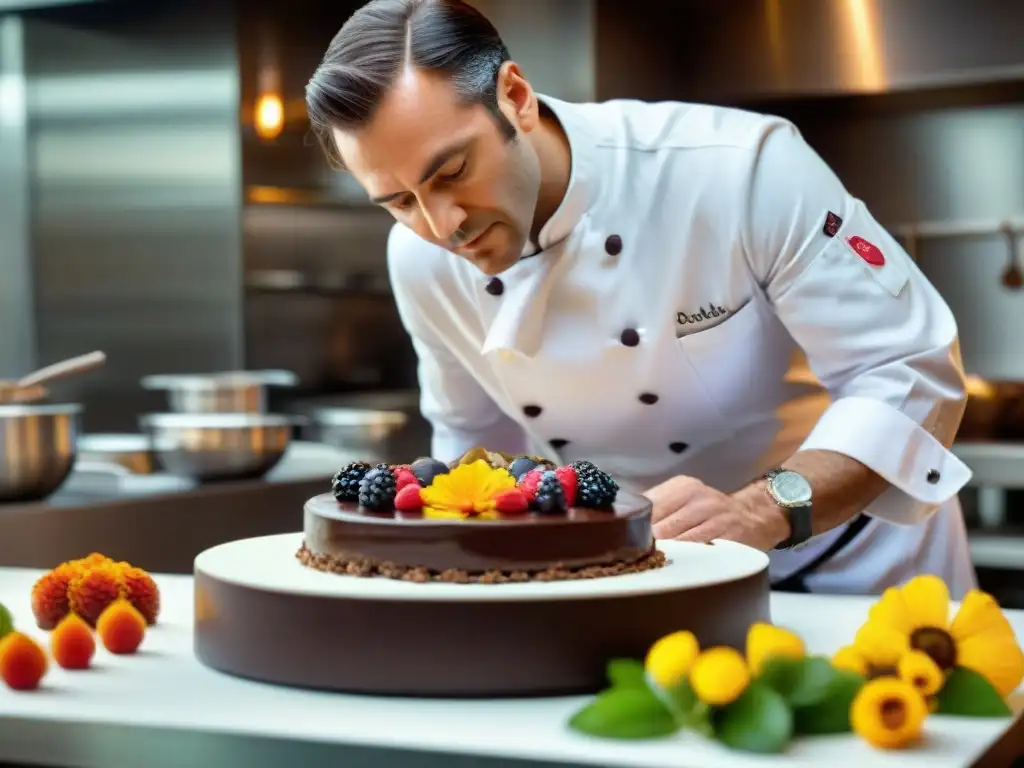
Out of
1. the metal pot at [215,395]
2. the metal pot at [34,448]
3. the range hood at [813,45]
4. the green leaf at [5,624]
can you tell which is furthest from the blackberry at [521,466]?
the range hood at [813,45]

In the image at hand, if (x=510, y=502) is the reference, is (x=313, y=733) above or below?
below

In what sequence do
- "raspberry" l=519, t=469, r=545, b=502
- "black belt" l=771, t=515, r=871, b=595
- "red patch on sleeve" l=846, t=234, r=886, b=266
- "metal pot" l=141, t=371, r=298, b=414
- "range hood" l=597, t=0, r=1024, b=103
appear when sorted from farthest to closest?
"range hood" l=597, t=0, r=1024, b=103 < "metal pot" l=141, t=371, r=298, b=414 < "black belt" l=771, t=515, r=871, b=595 < "red patch on sleeve" l=846, t=234, r=886, b=266 < "raspberry" l=519, t=469, r=545, b=502

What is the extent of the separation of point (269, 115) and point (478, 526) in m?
4.16

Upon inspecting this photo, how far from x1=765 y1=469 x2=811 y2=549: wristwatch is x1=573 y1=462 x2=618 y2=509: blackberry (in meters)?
0.40

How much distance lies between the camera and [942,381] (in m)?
1.87

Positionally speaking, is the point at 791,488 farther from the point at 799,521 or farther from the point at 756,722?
the point at 756,722

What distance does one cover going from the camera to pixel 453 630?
1140 mm

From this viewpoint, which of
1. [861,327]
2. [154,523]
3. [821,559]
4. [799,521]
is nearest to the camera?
[799,521]

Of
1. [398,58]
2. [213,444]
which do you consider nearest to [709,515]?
[398,58]

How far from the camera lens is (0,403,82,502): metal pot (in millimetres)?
2553

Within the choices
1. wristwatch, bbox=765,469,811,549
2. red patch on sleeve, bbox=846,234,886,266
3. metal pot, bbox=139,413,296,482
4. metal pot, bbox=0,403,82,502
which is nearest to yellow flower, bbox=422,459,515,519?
wristwatch, bbox=765,469,811,549

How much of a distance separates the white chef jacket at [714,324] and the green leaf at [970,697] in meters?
0.67

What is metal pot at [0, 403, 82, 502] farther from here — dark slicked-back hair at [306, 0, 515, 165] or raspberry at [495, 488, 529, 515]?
raspberry at [495, 488, 529, 515]

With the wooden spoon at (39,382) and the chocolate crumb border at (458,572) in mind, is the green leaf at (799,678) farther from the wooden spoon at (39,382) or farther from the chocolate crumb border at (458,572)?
the wooden spoon at (39,382)
